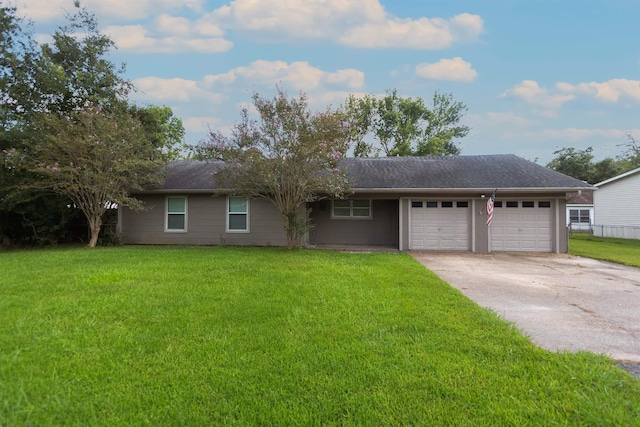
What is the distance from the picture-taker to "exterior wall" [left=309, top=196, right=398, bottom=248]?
13898 millimetres

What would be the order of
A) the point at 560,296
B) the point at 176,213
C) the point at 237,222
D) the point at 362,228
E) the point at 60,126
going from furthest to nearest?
the point at 362,228, the point at 176,213, the point at 237,222, the point at 60,126, the point at 560,296

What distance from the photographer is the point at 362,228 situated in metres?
13.9

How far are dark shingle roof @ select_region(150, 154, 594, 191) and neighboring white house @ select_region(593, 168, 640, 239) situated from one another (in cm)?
974

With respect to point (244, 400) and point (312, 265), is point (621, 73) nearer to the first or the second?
point (312, 265)

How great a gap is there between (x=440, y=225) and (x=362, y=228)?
3.00m

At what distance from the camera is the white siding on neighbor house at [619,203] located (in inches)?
744

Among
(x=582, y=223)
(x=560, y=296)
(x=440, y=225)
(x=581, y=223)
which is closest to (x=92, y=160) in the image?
Result: (x=440, y=225)

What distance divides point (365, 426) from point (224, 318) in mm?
2372

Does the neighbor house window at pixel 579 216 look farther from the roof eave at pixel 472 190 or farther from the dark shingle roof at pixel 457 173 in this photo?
the roof eave at pixel 472 190

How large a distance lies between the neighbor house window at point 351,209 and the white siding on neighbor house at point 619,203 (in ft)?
51.1

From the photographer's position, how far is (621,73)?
14.9 metres

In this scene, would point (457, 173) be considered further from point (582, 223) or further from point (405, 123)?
point (582, 223)

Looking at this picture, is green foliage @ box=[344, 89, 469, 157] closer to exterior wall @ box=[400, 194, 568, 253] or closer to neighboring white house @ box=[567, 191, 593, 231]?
neighboring white house @ box=[567, 191, 593, 231]

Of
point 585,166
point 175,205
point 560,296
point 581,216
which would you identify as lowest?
point 560,296
